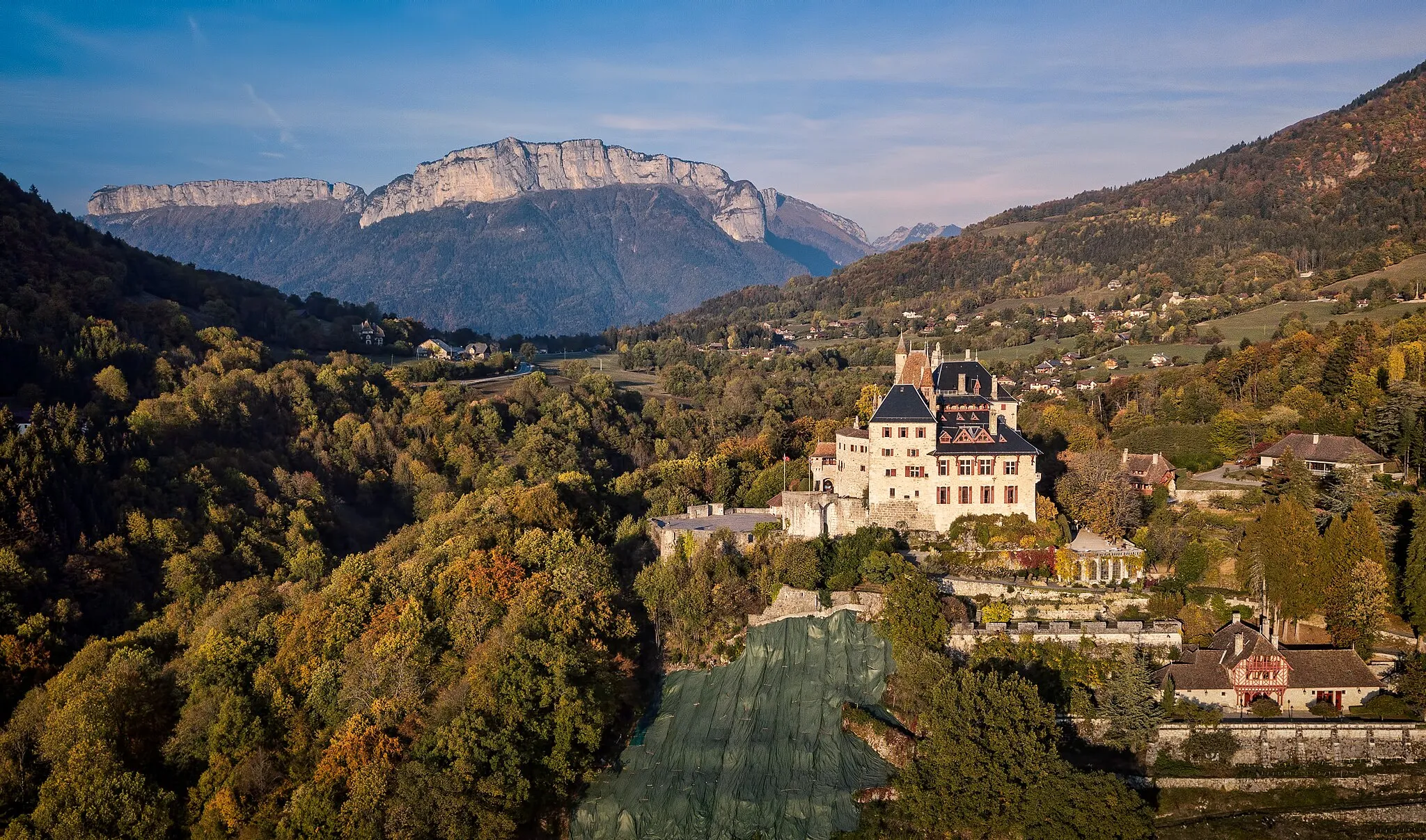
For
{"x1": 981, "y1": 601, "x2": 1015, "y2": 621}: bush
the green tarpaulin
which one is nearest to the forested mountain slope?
{"x1": 981, "y1": 601, "x2": 1015, "y2": 621}: bush

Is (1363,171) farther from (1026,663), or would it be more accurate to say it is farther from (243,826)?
(243,826)

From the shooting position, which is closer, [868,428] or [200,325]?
[868,428]

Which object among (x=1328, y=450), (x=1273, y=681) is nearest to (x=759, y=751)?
(x=1273, y=681)

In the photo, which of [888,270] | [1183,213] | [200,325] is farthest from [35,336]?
[1183,213]

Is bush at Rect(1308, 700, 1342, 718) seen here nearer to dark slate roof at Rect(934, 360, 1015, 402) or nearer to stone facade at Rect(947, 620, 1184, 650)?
stone facade at Rect(947, 620, 1184, 650)

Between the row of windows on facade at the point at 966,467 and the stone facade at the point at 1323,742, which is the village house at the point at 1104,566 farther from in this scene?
the stone facade at the point at 1323,742

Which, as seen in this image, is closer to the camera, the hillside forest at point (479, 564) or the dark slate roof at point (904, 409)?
the hillside forest at point (479, 564)

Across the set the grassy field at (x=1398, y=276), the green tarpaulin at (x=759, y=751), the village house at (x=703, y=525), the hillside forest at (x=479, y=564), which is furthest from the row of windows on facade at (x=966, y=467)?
the grassy field at (x=1398, y=276)
